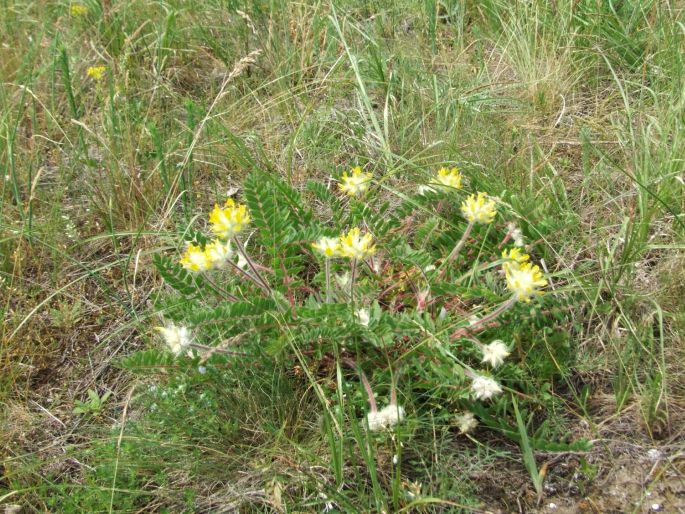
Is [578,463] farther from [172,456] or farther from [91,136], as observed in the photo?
[91,136]

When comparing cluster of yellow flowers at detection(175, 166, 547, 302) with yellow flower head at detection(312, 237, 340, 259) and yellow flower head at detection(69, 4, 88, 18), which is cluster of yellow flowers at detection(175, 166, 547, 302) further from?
yellow flower head at detection(69, 4, 88, 18)

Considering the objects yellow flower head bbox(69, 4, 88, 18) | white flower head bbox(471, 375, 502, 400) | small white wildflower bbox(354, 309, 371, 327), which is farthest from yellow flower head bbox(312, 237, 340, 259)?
yellow flower head bbox(69, 4, 88, 18)

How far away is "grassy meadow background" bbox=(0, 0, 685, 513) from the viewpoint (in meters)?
1.51

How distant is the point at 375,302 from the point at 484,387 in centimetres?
32

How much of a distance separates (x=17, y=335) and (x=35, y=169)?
0.80 metres

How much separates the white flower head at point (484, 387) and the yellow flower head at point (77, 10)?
2.60 meters

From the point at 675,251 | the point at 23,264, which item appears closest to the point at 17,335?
the point at 23,264

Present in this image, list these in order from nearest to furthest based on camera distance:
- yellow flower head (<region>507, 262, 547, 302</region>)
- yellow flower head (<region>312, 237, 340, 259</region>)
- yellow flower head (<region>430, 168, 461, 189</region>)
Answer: yellow flower head (<region>507, 262, 547, 302</region>) < yellow flower head (<region>312, 237, 340, 259</region>) < yellow flower head (<region>430, 168, 461, 189</region>)

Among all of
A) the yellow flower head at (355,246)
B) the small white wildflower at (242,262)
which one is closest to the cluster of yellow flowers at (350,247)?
the yellow flower head at (355,246)

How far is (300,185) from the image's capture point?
7.56 feet

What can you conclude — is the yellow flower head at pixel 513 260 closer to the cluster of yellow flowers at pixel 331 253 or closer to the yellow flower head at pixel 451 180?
the cluster of yellow flowers at pixel 331 253

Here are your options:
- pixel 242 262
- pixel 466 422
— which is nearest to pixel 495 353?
pixel 466 422

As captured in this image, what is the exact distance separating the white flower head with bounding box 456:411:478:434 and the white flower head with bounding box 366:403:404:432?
141 mm

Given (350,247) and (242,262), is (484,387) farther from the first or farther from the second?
(242,262)
